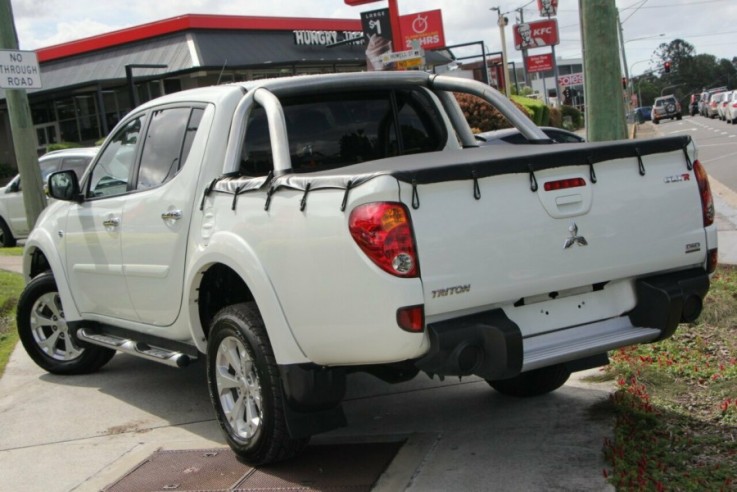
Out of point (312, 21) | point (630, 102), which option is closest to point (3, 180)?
point (312, 21)

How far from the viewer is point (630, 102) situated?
79.2 m

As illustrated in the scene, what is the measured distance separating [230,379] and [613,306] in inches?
79.3

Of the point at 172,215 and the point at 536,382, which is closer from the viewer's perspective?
the point at 172,215

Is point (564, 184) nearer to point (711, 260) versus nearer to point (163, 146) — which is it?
point (711, 260)

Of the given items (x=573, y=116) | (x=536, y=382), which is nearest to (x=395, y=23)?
(x=536, y=382)

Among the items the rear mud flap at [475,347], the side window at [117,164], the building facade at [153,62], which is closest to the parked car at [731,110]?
the building facade at [153,62]

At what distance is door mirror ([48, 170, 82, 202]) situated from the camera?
6547 mm

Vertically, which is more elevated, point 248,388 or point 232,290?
point 232,290

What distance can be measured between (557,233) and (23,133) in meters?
8.84

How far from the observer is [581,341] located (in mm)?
4445

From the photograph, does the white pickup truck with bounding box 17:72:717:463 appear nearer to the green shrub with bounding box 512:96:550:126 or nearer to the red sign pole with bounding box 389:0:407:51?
the red sign pole with bounding box 389:0:407:51

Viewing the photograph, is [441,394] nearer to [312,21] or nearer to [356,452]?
[356,452]

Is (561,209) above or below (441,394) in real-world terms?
above

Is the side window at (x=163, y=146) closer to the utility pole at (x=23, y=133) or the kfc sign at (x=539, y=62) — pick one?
the utility pole at (x=23, y=133)
